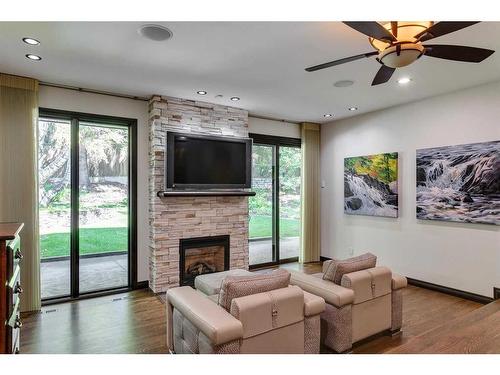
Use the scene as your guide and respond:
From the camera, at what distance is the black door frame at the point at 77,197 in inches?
153

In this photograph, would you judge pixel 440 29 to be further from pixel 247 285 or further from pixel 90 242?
pixel 90 242

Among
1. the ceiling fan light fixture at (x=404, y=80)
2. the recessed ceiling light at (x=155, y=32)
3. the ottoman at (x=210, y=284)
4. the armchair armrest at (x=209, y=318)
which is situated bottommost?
the ottoman at (x=210, y=284)

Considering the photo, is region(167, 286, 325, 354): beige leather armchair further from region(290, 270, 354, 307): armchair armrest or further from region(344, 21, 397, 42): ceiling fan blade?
region(344, 21, 397, 42): ceiling fan blade

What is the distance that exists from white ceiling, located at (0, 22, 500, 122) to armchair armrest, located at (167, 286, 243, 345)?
207cm

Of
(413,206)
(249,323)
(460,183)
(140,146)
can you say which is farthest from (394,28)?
(140,146)

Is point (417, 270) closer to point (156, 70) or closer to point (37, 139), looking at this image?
point (156, 70)

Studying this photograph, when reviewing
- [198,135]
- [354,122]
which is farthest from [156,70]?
[354,122]

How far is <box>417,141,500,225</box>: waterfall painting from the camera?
3.62m

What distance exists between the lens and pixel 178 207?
4324mm

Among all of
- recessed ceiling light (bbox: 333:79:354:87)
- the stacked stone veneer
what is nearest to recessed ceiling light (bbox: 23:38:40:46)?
the stacked stone veneer

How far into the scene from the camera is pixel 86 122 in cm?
405

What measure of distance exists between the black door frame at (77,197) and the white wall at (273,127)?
2014mm

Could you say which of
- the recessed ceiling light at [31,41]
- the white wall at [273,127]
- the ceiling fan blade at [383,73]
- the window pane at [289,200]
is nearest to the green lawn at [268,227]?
the window pane at [289,200]

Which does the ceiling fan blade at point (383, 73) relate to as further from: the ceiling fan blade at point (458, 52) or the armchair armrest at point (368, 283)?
the armchair armrest at point (368, 283)
